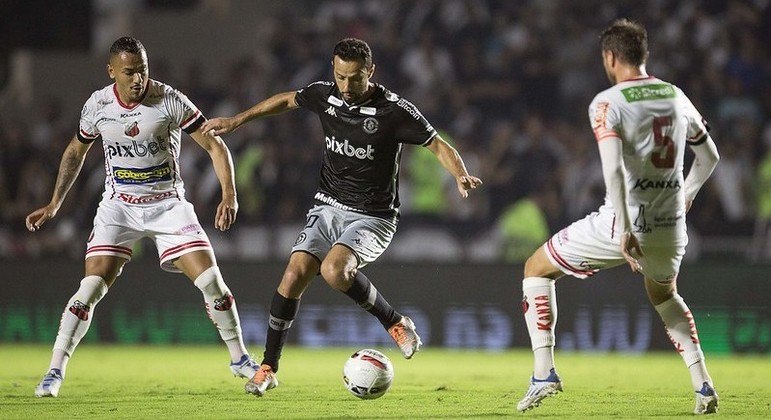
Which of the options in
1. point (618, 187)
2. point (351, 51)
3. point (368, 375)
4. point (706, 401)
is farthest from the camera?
point (351, 51)

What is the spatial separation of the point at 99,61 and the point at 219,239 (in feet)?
15.7

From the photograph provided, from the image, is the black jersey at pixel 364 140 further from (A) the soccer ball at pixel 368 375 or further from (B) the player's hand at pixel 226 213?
(A) the soccer ball at pixel 368 375

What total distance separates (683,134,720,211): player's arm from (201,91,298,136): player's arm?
2.77m

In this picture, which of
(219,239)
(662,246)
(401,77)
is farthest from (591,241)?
(401,77)

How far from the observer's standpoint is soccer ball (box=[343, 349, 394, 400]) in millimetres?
7898

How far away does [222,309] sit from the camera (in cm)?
870

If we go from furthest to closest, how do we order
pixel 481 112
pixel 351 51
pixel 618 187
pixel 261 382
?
1. pixel 481 112
2. pixel 261 382
3. pixel 351 51
4. pixel 618 187

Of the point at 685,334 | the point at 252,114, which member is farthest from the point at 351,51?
the point at 685,334

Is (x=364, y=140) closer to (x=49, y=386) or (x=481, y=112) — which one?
(x=49, y=386)

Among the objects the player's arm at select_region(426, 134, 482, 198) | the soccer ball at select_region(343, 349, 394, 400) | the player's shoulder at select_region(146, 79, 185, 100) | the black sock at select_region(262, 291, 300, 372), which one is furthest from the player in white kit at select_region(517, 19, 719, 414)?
the player's shoulder at select_region(146, 79, 185, 100)

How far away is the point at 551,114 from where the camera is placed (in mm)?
16312

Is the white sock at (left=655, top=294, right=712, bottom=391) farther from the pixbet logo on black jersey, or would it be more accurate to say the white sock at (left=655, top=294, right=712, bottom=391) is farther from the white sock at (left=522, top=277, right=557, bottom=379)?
the pixbet logo on black jersey

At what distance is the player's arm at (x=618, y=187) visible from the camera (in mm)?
6820

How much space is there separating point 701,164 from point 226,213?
3119 mm
